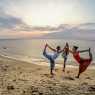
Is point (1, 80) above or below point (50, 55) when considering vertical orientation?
below

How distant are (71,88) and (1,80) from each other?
377 centimetres

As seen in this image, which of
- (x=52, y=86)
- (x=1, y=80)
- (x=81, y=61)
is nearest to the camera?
(x=52, y=86)

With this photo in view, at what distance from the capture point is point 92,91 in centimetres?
1170

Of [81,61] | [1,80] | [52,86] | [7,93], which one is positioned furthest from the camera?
[81,61]

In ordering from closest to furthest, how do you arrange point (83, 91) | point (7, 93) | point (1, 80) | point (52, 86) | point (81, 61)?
point (7, 93), point (83, 91), point (52, 86), point (1, 80), point (81, 61)

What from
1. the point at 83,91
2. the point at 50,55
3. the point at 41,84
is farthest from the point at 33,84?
the point at 50,55

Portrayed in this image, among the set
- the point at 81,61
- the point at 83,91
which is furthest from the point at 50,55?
the point at 83,91

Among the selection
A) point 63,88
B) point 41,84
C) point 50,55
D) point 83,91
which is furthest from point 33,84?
point 50,55

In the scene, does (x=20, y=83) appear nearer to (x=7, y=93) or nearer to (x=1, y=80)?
(x=1, y=80)

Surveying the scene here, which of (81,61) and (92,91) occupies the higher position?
(81,61)

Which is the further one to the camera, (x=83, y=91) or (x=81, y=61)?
(x=81, y=61)

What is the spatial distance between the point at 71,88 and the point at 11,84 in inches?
115

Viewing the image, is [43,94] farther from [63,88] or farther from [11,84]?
[11,84]

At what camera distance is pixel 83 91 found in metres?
11.7
